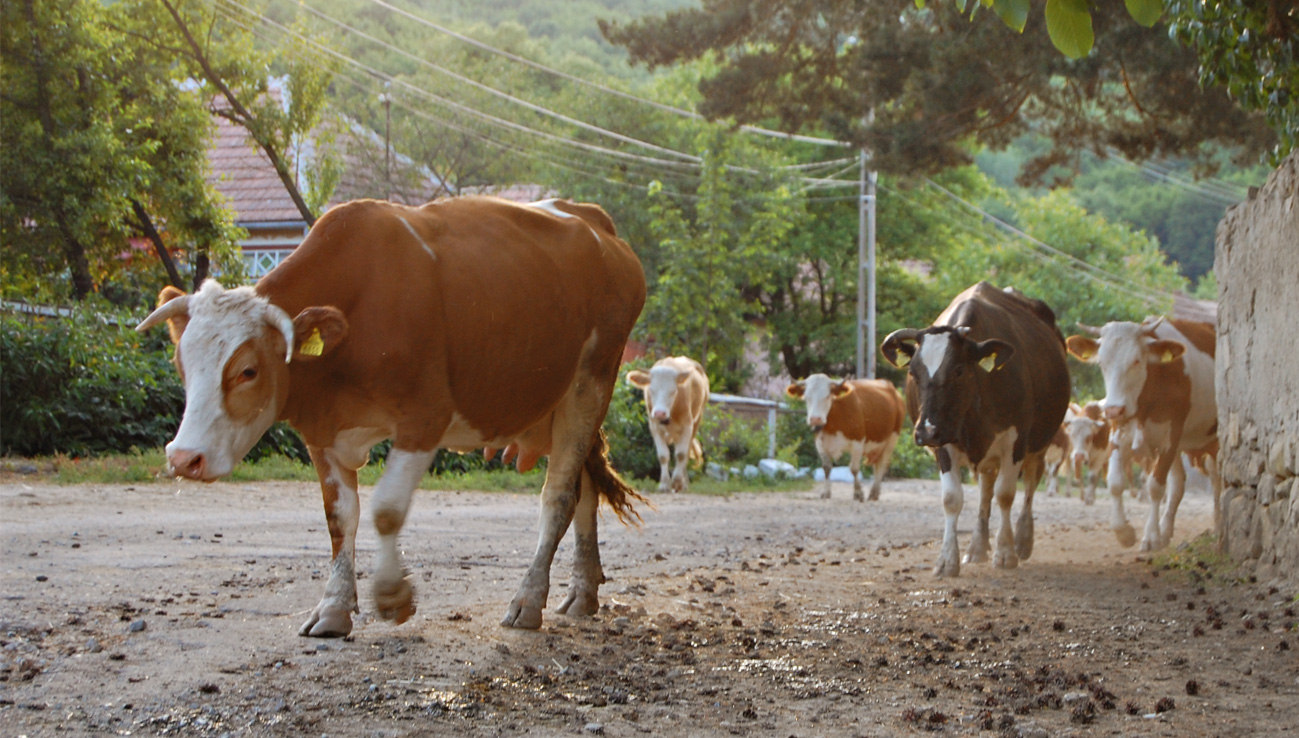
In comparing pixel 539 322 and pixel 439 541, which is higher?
pixel 539 322

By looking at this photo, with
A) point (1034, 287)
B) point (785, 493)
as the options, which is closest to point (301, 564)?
point (785, 493)

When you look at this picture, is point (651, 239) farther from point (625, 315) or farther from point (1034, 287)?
point (625, 315)

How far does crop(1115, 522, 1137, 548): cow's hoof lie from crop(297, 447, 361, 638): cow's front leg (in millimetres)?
7170

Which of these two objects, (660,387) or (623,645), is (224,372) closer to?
(623,645)

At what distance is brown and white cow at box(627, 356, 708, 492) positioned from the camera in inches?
696

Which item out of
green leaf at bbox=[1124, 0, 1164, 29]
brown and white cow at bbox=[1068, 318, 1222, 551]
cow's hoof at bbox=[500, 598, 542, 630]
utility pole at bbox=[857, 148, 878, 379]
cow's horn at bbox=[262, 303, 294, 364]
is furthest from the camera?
utility pole at bbox=[857, 148, 878, 379]

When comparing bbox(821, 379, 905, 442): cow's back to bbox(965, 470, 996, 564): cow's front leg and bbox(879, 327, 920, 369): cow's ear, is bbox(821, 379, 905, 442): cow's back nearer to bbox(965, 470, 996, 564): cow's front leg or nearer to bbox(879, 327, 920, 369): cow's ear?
bbox(965, 470, 996, 564): cow's front leg

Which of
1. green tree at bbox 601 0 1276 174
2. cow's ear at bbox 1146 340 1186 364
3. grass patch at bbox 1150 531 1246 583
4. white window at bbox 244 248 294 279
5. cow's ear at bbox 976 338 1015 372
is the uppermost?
green tree at bbox 601 0 1276 174

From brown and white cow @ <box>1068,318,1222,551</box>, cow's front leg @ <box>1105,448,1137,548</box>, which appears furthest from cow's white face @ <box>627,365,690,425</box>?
cow's front leg @ <box>1105,448,1137,548</box>

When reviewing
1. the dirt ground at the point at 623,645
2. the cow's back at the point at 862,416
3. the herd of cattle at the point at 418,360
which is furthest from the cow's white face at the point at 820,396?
the herd of cattle at the point at 418,360

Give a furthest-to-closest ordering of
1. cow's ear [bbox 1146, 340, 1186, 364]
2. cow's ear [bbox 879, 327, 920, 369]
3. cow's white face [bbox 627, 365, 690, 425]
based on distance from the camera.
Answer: cow's white face [bbox 627, 365, 690, 425]
cow's ear [bbox 1146, 340, 1186, 364]
cow's ear [bbox 879, 327, 920, 369]

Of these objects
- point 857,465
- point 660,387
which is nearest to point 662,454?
point 660,387

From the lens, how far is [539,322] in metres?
5.71

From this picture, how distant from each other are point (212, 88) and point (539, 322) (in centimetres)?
1401
